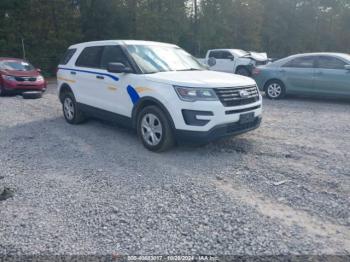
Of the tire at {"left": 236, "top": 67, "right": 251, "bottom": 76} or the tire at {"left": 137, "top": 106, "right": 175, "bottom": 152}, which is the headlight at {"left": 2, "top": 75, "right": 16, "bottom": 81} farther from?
the tire at {"left": 236, "top": 67, "right": 251, "bottom": 76}

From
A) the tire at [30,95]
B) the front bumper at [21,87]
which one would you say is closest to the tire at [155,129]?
the tire at [30,95]

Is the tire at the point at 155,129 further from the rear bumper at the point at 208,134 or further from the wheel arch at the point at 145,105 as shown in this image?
the rear bumper at the point at 208,134

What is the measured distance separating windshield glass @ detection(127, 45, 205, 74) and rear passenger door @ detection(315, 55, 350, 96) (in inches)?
198

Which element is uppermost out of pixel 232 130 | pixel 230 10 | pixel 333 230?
pixel 230 10

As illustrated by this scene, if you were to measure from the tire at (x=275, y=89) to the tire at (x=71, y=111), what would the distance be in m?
6.39

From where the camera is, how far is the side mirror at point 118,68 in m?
5.62

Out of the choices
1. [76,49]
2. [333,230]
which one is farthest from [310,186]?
[76,49]

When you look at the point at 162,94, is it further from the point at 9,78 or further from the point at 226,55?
the point at 226,55

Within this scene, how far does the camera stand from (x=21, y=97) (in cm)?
1237

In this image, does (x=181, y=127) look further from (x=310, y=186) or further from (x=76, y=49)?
(x=76, y=49)

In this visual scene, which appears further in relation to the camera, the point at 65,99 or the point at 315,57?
the point at 315,57

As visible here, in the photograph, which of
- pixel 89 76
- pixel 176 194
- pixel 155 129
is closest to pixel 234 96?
pixel 155 129

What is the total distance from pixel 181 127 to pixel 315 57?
704 cm

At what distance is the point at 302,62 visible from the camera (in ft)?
34.3
